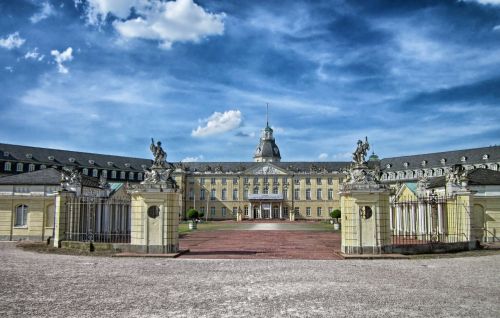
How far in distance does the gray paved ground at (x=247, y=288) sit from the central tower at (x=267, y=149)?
94397mm

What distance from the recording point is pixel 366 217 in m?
20.4

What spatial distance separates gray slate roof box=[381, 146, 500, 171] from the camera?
250ft

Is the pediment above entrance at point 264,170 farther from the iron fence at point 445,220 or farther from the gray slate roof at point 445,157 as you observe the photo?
the iron fence at point 445,220

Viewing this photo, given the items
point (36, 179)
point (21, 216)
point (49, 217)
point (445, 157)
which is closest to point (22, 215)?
point (21, 216)

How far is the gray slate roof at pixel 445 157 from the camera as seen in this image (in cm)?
7612

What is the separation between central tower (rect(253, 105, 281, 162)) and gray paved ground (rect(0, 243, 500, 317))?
9440cm

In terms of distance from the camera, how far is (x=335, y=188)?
9356 cm

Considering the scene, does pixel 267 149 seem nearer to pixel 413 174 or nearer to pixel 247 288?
pixel 413 174

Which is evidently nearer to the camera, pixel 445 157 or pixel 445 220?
pixel 445 220

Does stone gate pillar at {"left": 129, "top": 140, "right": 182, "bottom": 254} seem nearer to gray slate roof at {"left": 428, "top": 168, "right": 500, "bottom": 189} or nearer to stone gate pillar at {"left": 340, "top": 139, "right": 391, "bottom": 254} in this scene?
stone gate pillar at {"left": 340, "top": 139, "right": 391, "bottom": 254}

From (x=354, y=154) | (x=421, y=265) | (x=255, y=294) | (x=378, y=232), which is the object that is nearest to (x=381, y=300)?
(x=255, y=294)

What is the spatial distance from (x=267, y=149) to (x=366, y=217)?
305 ft

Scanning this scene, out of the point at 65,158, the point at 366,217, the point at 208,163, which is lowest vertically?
the point at 366,217

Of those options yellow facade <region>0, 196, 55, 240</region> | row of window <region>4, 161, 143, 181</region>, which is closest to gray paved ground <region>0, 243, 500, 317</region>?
yellow facade <region>0, 196, 55, 240</region>
